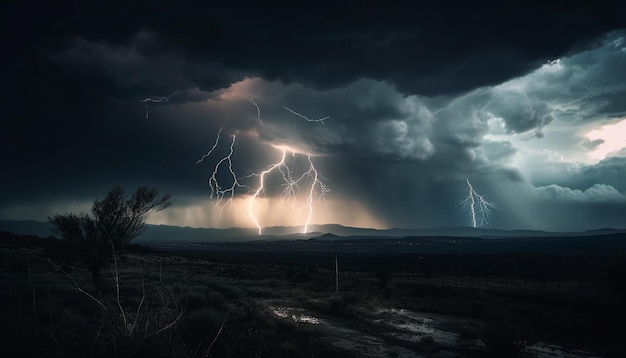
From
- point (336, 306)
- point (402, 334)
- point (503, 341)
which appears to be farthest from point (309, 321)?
point (503, 341)

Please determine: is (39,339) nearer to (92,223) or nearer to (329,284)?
(92,223)

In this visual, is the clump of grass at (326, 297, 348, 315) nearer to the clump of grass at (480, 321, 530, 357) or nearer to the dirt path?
the dirt path

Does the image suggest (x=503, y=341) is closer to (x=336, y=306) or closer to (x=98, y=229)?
(x=336, y=306)

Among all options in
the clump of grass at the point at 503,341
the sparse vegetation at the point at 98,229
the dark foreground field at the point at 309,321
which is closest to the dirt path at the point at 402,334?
the dark foreground field at the point at 309,321

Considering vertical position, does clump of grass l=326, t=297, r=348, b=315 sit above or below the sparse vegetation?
below

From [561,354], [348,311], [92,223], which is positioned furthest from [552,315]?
[92,223]

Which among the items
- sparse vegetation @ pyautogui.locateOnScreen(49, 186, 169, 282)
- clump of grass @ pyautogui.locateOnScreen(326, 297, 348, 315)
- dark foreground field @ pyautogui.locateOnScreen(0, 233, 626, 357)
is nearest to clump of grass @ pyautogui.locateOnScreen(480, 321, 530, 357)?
dark foreground field @ pyautogui.locateOnScreen(0, 233, 626, 357)

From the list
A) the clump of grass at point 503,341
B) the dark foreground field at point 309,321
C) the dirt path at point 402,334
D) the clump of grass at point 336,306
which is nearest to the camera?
the dark foreground field at point 309,321

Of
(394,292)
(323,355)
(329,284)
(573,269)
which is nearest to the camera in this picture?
(323,355)

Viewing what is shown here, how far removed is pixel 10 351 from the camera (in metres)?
4.20

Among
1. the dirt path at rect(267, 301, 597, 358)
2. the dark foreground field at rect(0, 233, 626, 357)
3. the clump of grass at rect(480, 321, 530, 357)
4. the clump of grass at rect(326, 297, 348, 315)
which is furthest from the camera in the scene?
the clump of grass at rect(326, 297, 348, 315)

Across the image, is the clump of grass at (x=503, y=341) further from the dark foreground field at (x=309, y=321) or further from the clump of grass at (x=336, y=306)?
the clump of grass at (x=336, y=306)

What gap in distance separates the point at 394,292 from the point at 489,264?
174 ft

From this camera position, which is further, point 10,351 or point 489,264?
point 489,264
